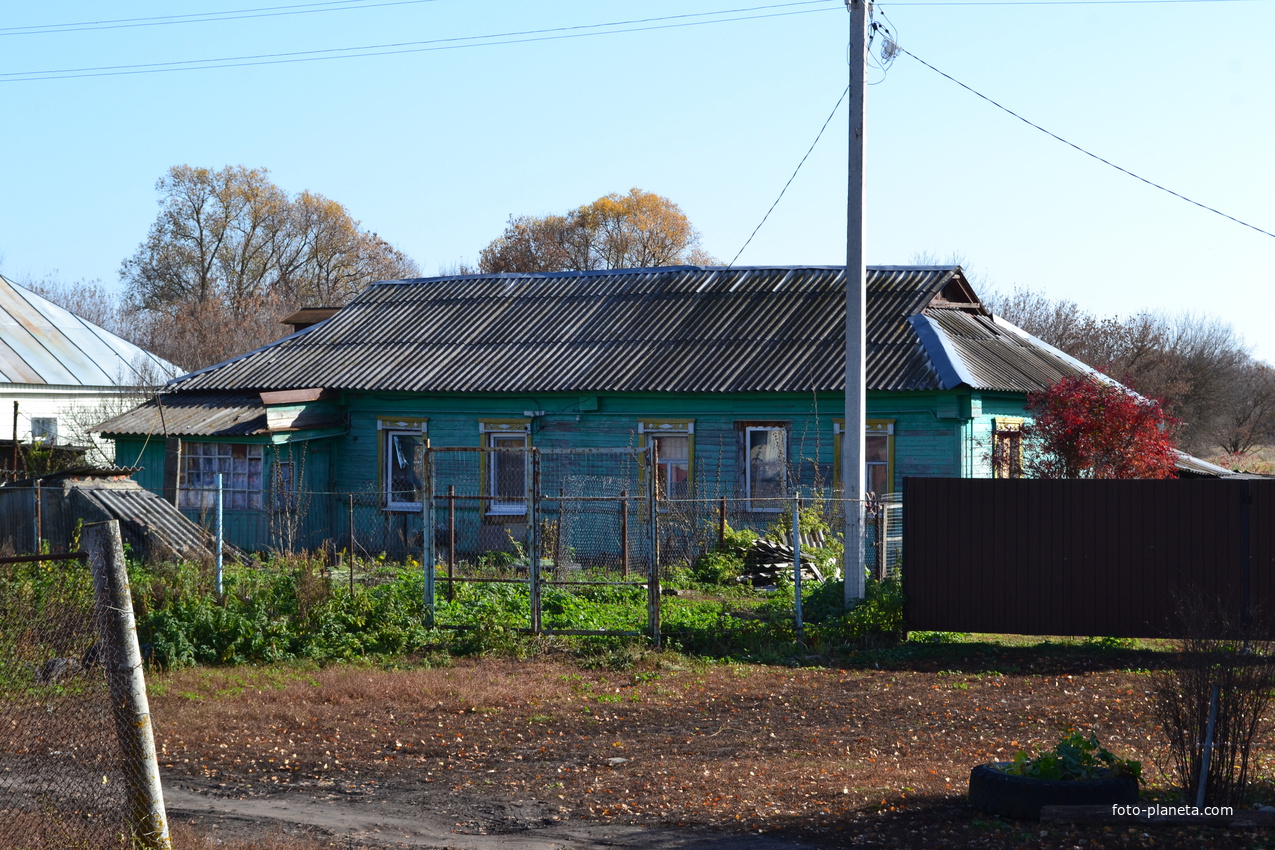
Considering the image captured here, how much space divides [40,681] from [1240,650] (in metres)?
8.26

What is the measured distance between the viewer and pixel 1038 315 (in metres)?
47.3

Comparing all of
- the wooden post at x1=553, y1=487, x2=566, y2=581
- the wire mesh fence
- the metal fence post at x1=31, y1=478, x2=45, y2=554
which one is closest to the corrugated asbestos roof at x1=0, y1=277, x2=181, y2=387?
the wire mesh fence

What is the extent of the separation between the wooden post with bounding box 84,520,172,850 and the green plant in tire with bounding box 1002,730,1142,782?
4560 mm

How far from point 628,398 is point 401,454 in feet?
14.9

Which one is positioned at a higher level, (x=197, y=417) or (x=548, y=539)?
(x=197, y=417)

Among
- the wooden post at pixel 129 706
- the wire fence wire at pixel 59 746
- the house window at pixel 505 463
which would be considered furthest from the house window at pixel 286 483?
the wooden post at pixel 129 706

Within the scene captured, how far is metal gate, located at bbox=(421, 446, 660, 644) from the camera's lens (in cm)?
1245

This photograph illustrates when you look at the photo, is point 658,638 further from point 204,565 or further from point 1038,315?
point 1038,315

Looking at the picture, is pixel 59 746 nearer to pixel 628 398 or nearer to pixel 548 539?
pixel 548 539

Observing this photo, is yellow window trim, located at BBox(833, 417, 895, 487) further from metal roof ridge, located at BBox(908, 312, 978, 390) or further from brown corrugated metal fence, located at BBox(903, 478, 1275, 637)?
brown corrugated metal fence, located at BBox(903, 478, 1275, 637)

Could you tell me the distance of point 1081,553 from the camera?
1206 centimetres

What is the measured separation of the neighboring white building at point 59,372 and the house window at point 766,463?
15874 mm

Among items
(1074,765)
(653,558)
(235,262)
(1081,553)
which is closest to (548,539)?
(653,558)

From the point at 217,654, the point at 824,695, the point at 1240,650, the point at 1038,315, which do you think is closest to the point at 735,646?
the point at 824,695
